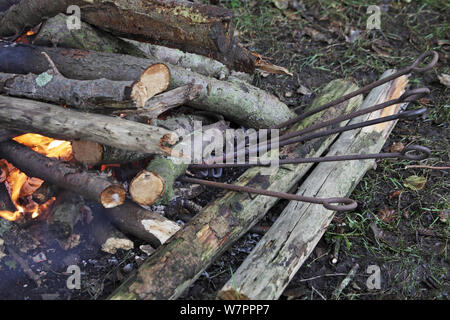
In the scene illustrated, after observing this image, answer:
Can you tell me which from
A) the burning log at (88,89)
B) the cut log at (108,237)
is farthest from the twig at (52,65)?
the cut log at (108,237)

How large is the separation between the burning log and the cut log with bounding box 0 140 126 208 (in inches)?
16.8

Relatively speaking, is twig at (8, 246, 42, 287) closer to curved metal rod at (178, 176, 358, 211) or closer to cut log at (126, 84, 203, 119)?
curved metal rod at (178, 176, 358, 211)

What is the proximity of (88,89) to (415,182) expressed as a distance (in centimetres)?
273

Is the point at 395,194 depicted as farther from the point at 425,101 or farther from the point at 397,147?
the point at 425,101

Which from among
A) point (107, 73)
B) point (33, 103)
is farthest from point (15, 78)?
point (107, 73)

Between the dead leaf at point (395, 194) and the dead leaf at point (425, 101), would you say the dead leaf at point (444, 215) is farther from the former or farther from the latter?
the dead leaf at point (425, 101)

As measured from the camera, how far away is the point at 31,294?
8.73 ft

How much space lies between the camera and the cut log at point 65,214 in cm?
294

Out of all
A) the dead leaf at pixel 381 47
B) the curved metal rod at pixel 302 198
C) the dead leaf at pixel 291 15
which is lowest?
the curved metal rod at pixel 302 198

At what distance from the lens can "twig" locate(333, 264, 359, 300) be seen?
278 cm

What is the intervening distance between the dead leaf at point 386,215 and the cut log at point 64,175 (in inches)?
79.3
